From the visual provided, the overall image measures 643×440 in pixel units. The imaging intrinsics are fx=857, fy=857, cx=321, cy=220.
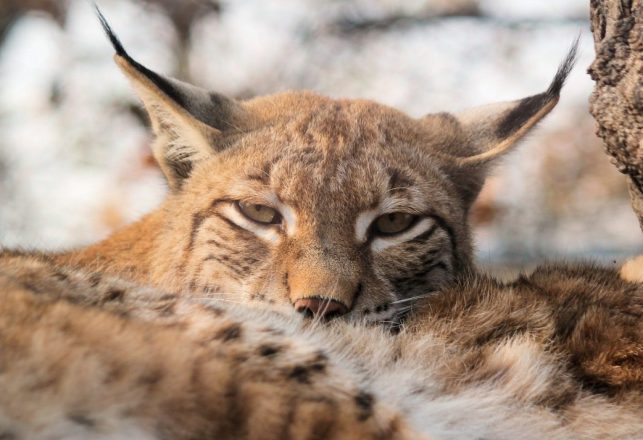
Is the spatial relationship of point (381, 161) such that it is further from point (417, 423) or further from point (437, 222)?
point (417, 423)

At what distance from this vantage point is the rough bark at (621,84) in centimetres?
325

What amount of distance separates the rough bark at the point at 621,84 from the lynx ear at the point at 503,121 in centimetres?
101

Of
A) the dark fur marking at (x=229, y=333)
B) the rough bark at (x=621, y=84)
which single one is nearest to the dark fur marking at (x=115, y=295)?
the dark fur marking at (x=229, y=333)

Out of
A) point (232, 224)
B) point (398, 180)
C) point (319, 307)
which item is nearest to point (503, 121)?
point (398, 180)

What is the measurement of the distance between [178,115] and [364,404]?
246cm

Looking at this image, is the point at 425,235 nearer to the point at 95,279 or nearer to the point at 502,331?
the point at 502,331

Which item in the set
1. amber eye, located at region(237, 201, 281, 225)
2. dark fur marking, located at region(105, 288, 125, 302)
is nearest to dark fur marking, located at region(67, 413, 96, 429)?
dark fur marking, located at region(105, 288, 125, 302)

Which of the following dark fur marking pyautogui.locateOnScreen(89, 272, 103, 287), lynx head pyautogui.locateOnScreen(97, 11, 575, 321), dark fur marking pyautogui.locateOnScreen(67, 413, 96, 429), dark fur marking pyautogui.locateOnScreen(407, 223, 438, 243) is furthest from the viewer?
dark fur marking pyautogui.locateOnScreen(407, 223, 438, 243)

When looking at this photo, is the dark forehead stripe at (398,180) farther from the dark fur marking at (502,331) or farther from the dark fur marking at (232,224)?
the dark fur marking at (502,331)

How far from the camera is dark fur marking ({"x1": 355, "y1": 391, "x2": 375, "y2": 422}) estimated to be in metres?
2.24

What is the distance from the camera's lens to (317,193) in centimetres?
400

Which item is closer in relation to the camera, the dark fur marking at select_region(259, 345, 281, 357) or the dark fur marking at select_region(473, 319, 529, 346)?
the dark fur marking at select_region(259, 345, 281, 357)

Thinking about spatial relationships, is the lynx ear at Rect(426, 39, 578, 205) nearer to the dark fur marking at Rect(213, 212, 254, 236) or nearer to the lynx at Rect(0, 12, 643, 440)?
the lynx at Rect(0, 12, 643, 440)

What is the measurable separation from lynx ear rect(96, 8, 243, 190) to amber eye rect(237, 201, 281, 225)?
0.47 meters
